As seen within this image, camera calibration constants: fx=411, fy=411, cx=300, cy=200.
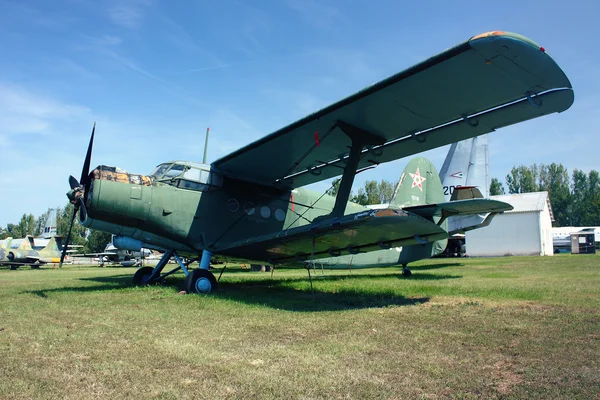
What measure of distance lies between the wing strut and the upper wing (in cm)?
6

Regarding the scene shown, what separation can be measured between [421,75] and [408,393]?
492 cm

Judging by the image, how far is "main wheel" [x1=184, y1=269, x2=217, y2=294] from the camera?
8.65 m

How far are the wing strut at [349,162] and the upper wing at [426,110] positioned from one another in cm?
6

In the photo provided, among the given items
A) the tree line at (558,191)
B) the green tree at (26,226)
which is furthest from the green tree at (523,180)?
the green tree at (26,226)

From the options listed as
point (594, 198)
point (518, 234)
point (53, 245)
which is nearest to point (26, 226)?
point (53, 245)

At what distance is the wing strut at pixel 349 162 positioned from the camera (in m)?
8.12

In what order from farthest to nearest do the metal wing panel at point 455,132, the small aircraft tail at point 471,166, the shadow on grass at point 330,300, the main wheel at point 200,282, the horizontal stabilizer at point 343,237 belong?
the small aircraft tail at point 471,166 → the main wheel at point 200,282 → the shadow on grass at point 330,300 → the horizontal stabilizer at point 343,237 → the metal wing panel at point 455,132

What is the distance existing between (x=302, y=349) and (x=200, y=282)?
5.20 metres

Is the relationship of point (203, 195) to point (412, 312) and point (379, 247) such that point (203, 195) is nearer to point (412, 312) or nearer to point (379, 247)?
point (379, 247)

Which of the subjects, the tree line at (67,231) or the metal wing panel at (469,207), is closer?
the metal wing panel at (469,207)

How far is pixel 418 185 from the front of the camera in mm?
14250

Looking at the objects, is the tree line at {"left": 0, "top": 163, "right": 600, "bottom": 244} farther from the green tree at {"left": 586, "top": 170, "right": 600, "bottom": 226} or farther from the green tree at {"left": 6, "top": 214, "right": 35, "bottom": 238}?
the green tree at {"left": 6, "top": 214, "right": 35, "bottom": 238}

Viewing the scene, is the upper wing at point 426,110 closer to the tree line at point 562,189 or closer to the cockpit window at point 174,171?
the cockpit window at point 174,171

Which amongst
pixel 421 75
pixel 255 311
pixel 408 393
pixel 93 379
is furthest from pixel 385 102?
pixel 93 379
